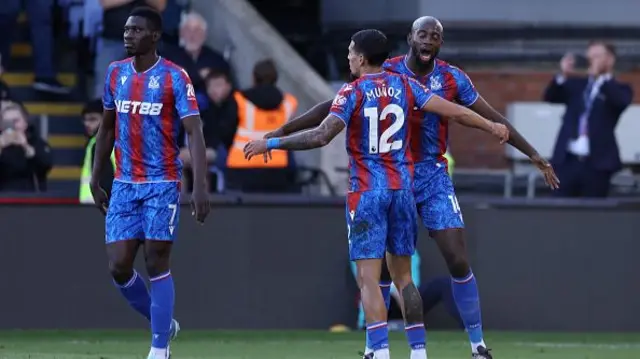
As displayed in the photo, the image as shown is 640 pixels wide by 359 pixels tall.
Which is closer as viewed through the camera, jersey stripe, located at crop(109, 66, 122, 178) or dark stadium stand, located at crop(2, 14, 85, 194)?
jersey stripe, located at crop(109, 66, 122, 178)

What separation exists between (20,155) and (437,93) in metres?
6.16

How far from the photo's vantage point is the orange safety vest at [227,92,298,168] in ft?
54.9

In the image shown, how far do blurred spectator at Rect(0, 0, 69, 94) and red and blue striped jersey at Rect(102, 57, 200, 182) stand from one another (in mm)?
7160

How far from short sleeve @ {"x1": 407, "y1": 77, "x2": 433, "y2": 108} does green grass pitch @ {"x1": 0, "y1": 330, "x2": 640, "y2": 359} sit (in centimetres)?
304

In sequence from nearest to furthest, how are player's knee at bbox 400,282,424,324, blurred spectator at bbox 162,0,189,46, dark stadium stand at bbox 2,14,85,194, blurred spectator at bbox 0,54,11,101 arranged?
player's knee at bbox 400,282,424,324, blurred spectator at bbox 0,54,11,101, blurred spectator at bbox 162,0,189,46, dark stadium stand at bbox 2,14,85,194

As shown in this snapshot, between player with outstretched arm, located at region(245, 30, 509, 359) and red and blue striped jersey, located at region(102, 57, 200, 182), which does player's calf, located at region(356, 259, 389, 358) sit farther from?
red and blue striped jersey, located at region(102, 57, 200, 182)

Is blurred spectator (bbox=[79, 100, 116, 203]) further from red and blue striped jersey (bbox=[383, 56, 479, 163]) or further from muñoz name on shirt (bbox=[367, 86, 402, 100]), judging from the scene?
muñoz name on shirt (bbox=[367, 86, 402, 100])

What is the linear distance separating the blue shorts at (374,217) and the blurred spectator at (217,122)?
20.0 ft

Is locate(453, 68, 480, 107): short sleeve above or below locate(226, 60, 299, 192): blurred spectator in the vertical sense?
above

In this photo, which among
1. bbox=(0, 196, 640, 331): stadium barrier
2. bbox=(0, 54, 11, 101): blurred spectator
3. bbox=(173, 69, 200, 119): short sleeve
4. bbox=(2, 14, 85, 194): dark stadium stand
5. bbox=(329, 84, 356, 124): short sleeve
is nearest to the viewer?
bbox=(329, 84, 356, 124): short sleeve

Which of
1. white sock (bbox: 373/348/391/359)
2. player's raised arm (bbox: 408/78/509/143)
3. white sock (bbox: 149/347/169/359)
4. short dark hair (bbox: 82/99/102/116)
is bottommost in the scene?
white sock (bbox: 149/347/169/359)

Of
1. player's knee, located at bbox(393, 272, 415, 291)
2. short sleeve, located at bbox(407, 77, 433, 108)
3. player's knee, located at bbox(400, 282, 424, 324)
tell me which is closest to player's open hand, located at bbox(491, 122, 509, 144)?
short sleeve, located at bbox(407, 77, 433, 108)

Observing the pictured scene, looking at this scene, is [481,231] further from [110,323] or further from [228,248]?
[110,323]

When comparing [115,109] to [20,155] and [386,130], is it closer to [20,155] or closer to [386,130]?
[386,130]
